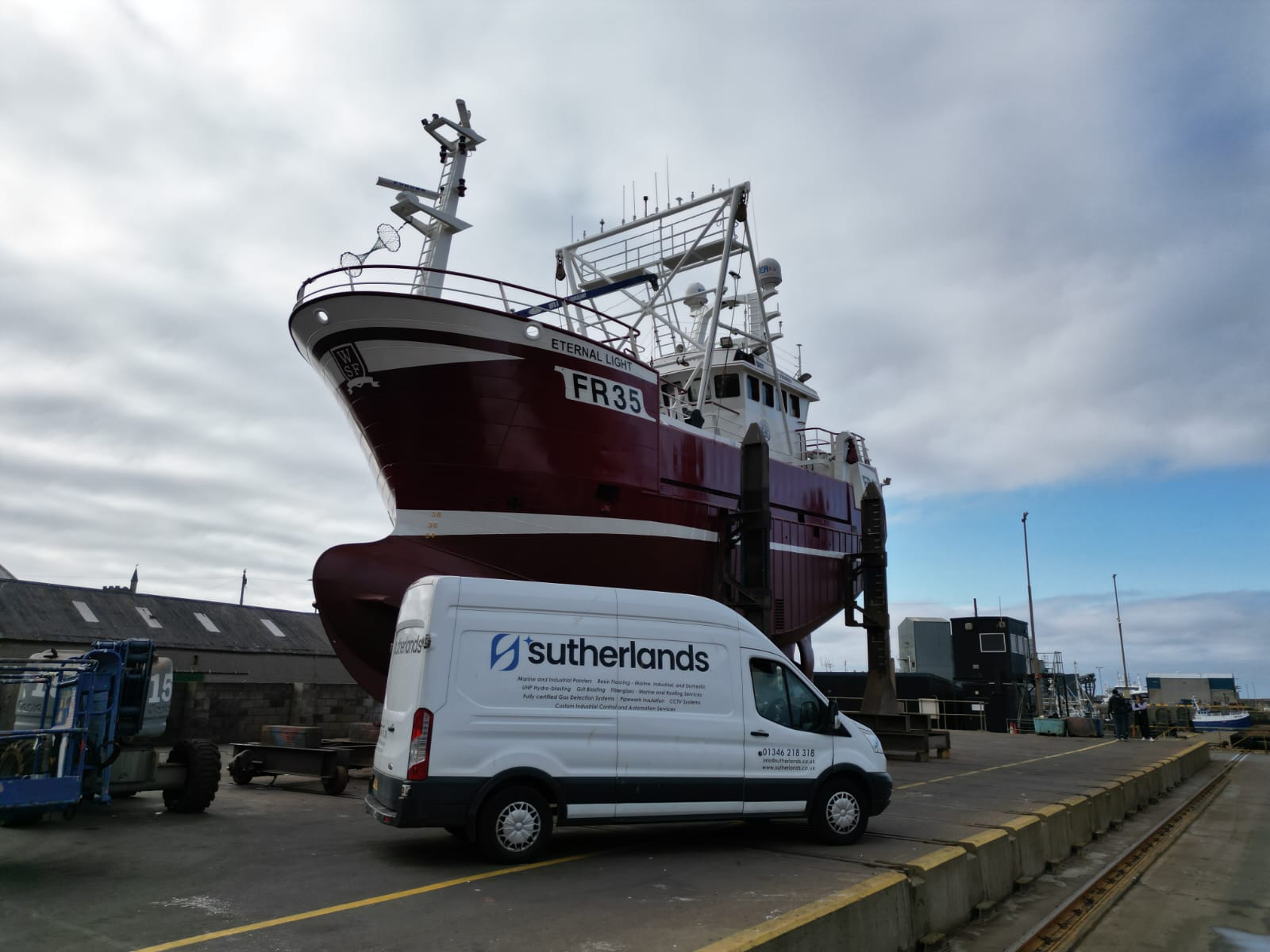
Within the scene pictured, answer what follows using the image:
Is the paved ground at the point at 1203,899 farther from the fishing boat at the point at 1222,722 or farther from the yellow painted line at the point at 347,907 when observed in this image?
the fishing boat at the point at 1222,722

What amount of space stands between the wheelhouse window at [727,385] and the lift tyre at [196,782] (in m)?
14.9

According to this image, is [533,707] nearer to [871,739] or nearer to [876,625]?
[871,739]

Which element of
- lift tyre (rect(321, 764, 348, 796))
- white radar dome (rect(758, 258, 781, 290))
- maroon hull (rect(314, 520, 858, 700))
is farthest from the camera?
white radar dome (rect(758, 258, 781, 290))

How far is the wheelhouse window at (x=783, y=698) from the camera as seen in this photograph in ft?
25.2

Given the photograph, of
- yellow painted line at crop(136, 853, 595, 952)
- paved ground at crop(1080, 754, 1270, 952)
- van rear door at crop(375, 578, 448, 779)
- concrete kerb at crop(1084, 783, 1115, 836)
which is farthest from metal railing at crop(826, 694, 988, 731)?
van rear door at crop(375, 578, 448, 779)

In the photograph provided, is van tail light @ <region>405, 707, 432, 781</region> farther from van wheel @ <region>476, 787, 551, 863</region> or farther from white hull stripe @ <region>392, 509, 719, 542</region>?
white hull stripe @ <region>392, 509, 719, 542</region>

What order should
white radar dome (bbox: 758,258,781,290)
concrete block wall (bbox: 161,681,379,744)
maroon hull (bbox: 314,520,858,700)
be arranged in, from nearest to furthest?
1. maroon hull (bbox: 314,520,858,700)
2. concrete block wall (bbox: 161,681,379,744)
3. white radar dome (bbox: 758,258,781,290)

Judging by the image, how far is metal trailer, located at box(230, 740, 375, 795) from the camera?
10711 millimetres

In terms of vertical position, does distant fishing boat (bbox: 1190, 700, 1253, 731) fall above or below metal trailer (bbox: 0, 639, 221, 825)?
below

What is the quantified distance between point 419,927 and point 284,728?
8.03 meters

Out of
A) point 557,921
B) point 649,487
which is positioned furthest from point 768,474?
point 557,921

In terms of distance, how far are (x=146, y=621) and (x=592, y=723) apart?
1027 inches

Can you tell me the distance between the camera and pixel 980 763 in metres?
16.8

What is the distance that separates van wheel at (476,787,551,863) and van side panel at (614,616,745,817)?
67 cm
